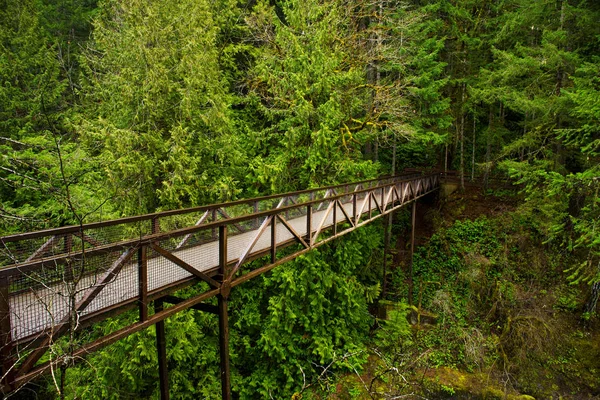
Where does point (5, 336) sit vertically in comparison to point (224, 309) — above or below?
above

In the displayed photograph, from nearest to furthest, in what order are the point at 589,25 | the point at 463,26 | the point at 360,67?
the point at 589,25, the point at 360,67, the point at 463,26

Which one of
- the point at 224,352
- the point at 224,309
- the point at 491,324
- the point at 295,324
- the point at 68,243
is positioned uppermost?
the point at 68,243

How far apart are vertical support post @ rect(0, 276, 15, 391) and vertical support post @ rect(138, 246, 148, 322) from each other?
3.46 feet

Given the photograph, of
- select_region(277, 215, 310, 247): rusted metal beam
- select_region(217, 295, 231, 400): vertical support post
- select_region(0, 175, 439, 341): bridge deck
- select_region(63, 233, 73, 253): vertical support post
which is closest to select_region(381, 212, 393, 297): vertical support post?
select_region(277, 215, 310, 247): rusted metal beam

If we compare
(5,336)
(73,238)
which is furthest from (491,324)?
(5,336)

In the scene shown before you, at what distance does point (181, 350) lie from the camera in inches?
278

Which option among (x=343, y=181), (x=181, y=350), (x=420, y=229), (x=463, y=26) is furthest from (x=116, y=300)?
(x=463, y=26)

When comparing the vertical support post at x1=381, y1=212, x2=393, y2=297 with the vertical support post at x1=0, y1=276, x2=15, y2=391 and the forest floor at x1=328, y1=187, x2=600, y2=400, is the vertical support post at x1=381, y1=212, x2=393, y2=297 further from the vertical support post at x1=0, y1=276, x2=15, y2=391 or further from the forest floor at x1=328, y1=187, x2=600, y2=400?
the vertical support post at x1=0, y1=276, x2=15, y2=391

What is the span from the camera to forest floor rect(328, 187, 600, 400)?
8367 millimetres

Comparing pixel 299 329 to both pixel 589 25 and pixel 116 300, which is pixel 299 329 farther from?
pixel 589 25

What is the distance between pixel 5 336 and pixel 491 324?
11607 mm

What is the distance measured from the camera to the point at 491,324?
33.7ft

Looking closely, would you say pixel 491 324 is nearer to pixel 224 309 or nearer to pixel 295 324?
pixel 295 324

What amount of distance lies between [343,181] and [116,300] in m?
7.99
